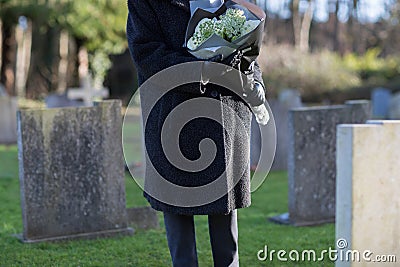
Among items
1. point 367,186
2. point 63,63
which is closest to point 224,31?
point 367,186

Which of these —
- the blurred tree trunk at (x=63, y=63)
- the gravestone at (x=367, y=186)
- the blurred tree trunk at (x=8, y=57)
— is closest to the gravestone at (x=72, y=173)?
the gravestone at (x=367, y=186)

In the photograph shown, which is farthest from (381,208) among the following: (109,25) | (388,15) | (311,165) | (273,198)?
(388,15)

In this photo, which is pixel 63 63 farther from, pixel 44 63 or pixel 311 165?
pixel 311 165

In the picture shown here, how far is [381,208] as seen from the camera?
3.19 metres

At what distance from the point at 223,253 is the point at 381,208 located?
874mm

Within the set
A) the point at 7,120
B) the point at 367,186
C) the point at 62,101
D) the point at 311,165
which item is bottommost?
the point at 7,120

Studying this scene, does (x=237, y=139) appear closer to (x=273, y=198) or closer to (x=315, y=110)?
(x=315, y=110)

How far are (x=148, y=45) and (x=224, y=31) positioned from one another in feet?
1.31


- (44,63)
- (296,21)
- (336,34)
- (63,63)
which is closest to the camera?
(63,63)

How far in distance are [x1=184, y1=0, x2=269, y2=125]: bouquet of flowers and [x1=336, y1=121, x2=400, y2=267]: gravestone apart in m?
0.60

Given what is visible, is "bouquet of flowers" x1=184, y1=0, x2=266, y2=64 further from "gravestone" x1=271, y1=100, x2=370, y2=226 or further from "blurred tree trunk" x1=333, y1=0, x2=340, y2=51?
"blurred tree trunk" x1=333, y1=0, x2=340, y2=51

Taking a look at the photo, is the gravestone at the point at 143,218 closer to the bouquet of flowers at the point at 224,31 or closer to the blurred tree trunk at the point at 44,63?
the bouquet of flowers at the point at 224,31

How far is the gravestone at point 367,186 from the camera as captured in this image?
120 inches

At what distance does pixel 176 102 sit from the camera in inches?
133
